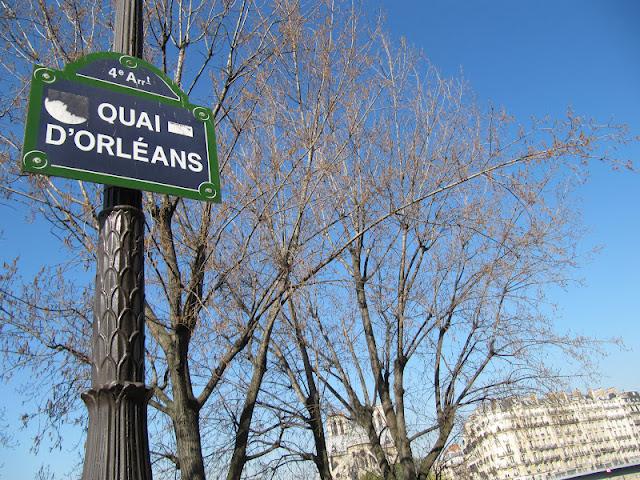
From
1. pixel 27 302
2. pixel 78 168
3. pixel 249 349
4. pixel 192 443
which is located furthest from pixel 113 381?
pixel 249 349

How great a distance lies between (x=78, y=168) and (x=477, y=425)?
10584mm

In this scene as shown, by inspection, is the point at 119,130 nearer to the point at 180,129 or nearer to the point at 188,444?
the point at 180,129

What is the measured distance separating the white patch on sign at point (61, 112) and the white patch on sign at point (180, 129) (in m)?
0.35

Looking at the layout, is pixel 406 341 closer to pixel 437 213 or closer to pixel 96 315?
pixel 437 213

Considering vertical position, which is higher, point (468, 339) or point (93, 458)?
point (468, 339)

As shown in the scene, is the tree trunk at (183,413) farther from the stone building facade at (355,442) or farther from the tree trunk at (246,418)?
the stone building facade at (355,442)

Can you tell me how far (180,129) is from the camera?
2.31 m

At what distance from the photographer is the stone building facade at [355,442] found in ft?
33.2

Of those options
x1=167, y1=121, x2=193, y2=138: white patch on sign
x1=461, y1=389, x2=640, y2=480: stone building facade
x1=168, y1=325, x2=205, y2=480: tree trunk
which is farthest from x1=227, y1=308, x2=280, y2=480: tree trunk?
x1=461, y1=389, x2=640, y2=480: stone building facade

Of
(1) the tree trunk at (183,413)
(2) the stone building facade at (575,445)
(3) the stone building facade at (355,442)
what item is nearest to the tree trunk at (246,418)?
(1) the tree trunk at (183,413)

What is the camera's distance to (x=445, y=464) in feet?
35.0

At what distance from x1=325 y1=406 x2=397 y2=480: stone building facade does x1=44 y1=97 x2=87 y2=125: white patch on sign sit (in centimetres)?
854

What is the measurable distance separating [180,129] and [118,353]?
102cm

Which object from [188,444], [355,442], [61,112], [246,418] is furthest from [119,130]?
[355,442]
